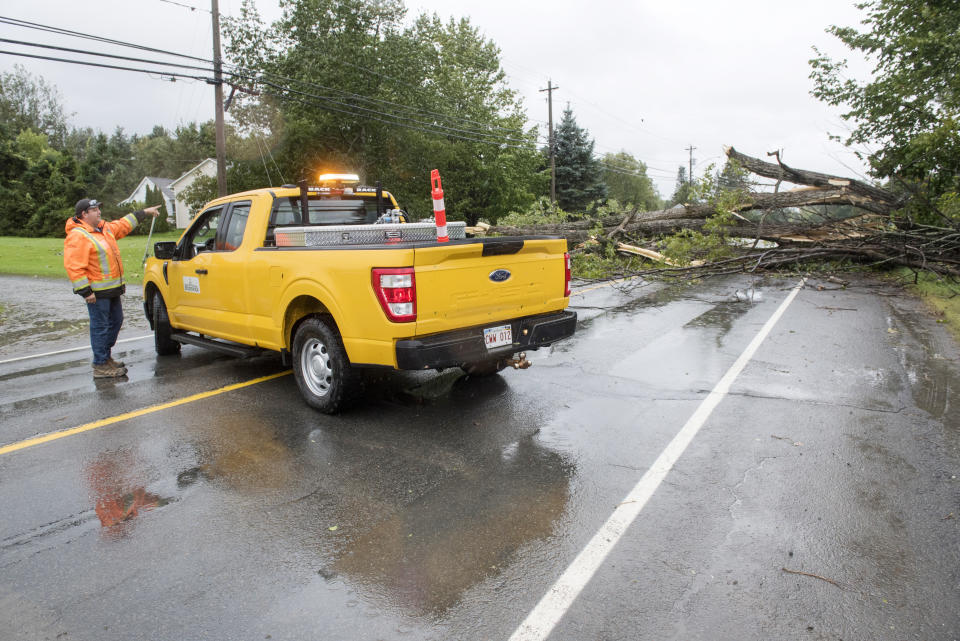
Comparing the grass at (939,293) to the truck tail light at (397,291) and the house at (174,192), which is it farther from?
the house at (174,192)

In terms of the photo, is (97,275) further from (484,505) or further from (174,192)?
(174,192)

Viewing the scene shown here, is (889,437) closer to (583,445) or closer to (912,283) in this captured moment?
(583,445)

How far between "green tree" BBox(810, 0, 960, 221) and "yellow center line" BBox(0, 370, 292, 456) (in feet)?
47.8

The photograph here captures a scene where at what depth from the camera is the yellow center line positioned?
4.59m

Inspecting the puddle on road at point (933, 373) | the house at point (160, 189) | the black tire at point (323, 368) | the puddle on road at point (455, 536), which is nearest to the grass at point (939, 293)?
the puddle on road at point (933, 373)

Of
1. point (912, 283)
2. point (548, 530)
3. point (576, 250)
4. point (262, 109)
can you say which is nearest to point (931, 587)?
point (548, 530)

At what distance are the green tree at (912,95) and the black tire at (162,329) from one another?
594 inches

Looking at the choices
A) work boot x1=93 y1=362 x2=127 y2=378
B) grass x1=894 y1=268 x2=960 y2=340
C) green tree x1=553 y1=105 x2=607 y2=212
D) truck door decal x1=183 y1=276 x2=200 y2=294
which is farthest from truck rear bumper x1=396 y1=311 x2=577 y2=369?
Answer: green tree x1=553 y1=105 x2=607 y2=212

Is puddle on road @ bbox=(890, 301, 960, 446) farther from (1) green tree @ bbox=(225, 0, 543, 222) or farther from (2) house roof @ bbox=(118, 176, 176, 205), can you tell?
(2) house roof @ bbox=(118, 176, 176, 205)

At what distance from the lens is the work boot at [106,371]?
6.45m

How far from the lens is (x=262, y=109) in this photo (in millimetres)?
34375

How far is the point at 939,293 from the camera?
1156cm

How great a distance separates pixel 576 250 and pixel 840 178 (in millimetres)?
7063

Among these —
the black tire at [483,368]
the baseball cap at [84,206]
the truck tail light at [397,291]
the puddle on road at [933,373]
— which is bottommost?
the puddle on road at [933,373]
